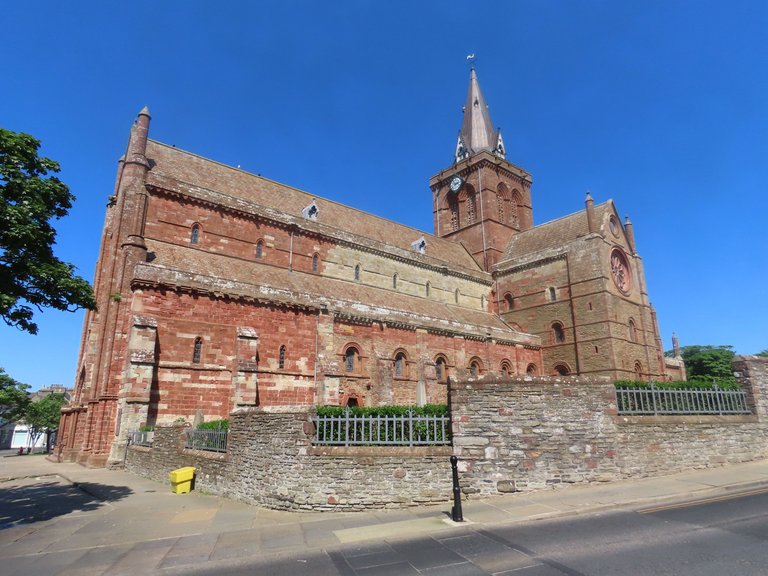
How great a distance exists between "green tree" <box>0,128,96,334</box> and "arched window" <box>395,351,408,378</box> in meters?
19.0

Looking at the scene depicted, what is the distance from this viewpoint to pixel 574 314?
35.2 metres

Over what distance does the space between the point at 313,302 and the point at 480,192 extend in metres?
25.8

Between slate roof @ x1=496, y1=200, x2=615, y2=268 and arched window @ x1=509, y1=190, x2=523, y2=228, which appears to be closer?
slate roof @ x1=496, y1=200, x2=615, y2=268

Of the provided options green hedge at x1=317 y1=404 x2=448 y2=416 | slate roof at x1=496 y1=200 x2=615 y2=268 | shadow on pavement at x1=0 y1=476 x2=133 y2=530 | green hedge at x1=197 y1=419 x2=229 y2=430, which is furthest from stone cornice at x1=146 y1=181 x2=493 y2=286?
green hedge at x1=317 y1=404 x2=448 y2=416

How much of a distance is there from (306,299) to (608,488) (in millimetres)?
17300

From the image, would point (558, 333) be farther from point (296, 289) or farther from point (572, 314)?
point (296, 289)

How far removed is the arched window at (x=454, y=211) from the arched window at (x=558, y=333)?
14900mm

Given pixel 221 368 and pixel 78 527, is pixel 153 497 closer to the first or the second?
pixel 78 527

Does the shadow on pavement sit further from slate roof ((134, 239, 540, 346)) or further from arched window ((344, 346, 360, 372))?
arched window ((344, 346, 360, 372))

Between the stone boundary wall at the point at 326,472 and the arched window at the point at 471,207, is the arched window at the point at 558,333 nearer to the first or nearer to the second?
the arched window at the point at 471,207

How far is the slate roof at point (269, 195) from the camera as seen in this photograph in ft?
85.8

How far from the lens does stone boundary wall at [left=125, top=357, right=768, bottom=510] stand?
1060 centimetres

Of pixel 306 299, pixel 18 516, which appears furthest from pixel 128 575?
pixel 306 299

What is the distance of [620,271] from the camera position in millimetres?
37312
